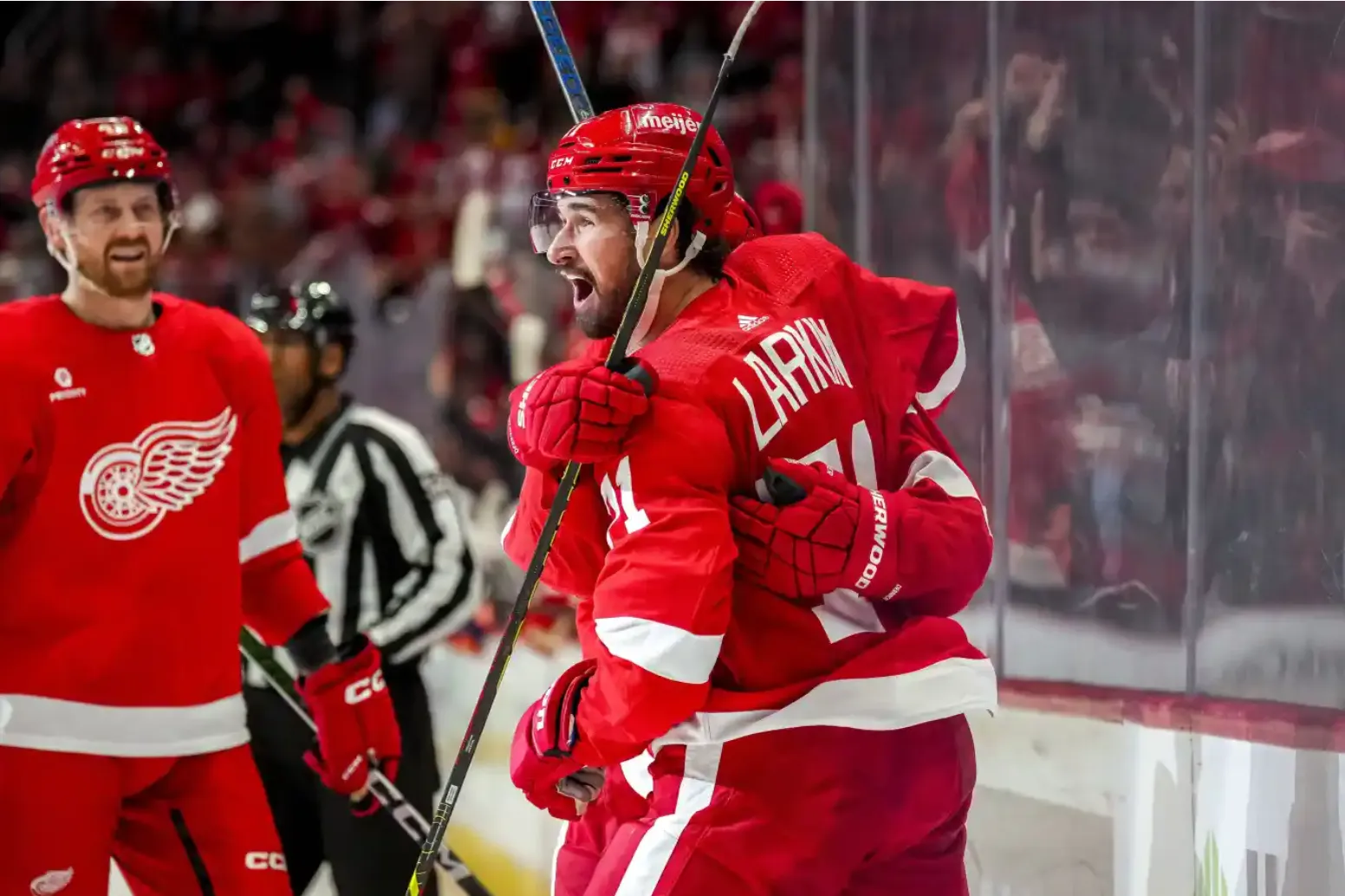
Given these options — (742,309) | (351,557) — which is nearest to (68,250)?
(351,557)

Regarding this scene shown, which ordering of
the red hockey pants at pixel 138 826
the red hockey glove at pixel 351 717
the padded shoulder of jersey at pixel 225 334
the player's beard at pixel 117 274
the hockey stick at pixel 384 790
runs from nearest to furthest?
the red hockey pants at pixel 138 826 < the player's beard at pixel 117 274 < the padded shoulder of jersey at pixel 225 334 < the red hockey glove at pixel 351 717 < the hockey stick at pixel 384 790

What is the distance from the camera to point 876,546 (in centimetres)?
163

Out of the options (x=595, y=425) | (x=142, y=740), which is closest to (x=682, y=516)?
(x=595, y=425)

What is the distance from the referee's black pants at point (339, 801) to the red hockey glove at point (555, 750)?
1.31m

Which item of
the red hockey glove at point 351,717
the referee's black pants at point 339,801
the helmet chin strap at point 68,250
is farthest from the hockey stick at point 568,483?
the referee's black pants at point 339,801

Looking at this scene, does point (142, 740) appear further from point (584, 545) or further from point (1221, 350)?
point (1221, 350)

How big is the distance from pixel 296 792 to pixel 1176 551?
1631mm

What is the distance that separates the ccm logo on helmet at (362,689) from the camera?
2.65 meters

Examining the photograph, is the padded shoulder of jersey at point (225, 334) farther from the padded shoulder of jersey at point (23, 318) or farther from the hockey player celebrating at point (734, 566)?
the hockey player celebrating at point (734, 566)

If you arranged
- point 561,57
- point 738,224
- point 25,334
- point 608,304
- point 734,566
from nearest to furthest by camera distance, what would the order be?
point 734,566 → point 608,304 → point 738,224 → point 561,57 → point 25,334

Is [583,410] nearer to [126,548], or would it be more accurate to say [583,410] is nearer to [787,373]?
[787,373]

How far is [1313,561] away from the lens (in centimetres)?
228

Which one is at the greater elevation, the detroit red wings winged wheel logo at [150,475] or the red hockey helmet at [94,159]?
the red hockey helmet at [94,159]

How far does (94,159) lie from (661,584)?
1288 mm
